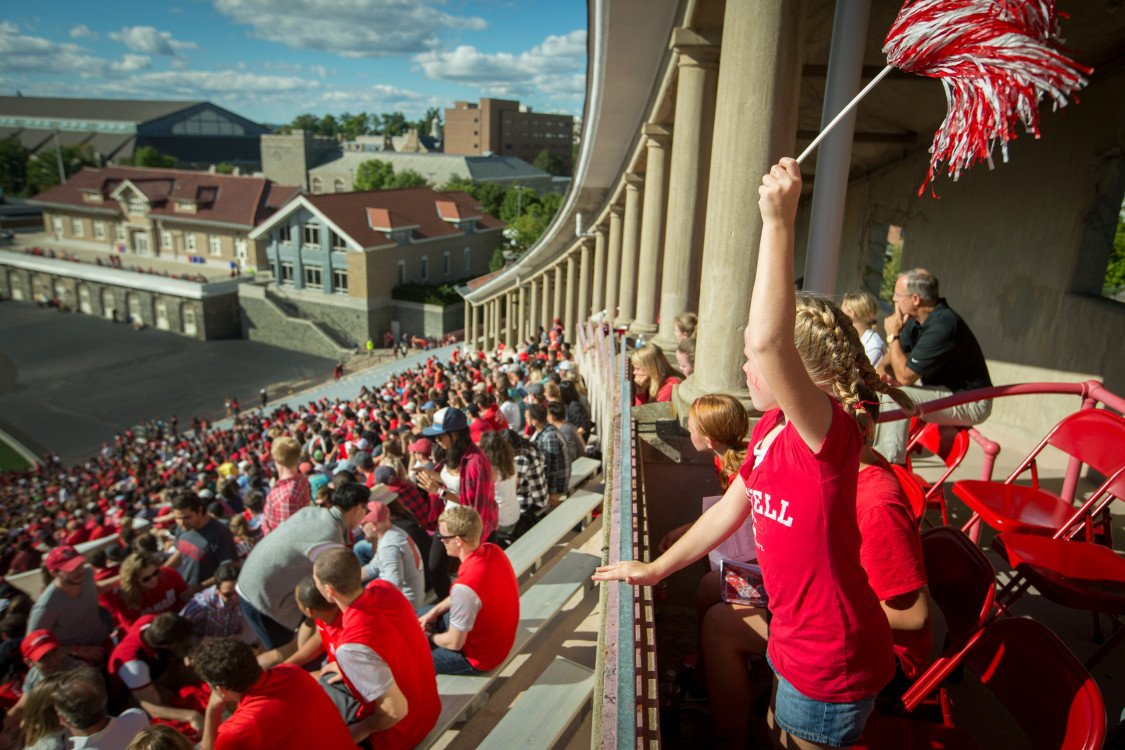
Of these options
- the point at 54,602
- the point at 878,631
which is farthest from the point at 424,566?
the point at 878,631

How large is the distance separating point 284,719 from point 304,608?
903 millimetres

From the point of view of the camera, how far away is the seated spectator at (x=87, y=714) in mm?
3824

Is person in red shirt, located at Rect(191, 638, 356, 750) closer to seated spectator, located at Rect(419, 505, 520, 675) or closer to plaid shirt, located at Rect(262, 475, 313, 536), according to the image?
seated spectator, located at Rect(419, 505, 520, 675)

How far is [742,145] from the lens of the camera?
435 centimetres

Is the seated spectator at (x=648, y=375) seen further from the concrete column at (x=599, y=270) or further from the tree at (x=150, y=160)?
the tree at (x=150, y=160)

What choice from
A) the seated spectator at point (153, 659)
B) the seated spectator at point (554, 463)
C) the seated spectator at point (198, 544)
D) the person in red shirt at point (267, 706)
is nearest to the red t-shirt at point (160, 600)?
the seated spectator at point (198, 544)

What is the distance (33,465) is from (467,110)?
332 ft

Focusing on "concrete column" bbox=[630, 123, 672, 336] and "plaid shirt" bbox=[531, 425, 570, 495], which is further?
"concrete column" bbox=[630, 123, 672, 336]

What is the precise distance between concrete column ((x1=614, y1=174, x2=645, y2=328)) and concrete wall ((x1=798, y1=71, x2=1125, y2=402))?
5867 millimetres

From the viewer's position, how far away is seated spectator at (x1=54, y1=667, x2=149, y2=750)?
382cm

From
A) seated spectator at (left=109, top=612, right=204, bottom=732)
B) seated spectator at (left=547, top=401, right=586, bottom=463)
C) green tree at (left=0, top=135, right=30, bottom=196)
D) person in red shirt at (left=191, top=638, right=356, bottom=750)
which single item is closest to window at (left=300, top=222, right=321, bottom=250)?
seated spectator at (left=547, top=401, right=586, bottom=463)

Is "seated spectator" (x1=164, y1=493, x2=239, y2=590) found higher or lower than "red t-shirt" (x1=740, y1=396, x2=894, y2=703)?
lower

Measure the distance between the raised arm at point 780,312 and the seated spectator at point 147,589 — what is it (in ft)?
19.1

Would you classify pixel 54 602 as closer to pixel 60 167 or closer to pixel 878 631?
pixel 878 631
